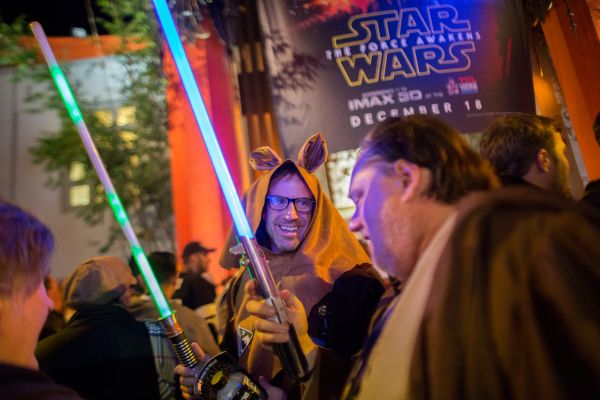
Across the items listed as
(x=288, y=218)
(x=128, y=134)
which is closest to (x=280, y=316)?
(x=288, y=218)

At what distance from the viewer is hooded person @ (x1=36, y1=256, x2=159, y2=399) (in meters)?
2.47

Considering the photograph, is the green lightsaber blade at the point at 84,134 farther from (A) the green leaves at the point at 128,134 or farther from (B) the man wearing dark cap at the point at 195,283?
(A) the green leaves at the point at 128,134

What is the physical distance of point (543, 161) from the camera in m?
2.01

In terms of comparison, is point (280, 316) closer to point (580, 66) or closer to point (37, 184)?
point (580, 66)

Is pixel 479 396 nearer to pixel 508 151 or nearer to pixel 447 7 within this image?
pixel 508 151

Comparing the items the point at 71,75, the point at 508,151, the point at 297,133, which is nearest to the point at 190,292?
the point at 297,133

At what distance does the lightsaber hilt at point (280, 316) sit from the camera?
1233 millimetres

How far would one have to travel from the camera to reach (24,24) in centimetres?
988

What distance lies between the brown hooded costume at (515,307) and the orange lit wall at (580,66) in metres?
3.83

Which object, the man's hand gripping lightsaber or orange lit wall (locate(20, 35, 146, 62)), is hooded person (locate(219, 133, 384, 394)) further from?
orange lit wall (locate(20, 35, 146, 62))

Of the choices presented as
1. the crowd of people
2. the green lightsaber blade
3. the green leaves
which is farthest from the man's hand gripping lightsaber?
the green leaves

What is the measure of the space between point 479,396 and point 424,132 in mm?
661

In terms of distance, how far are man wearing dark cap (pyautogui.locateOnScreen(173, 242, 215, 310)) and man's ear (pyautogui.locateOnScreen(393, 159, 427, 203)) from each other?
12.4 ft

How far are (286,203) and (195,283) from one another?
109 inches
